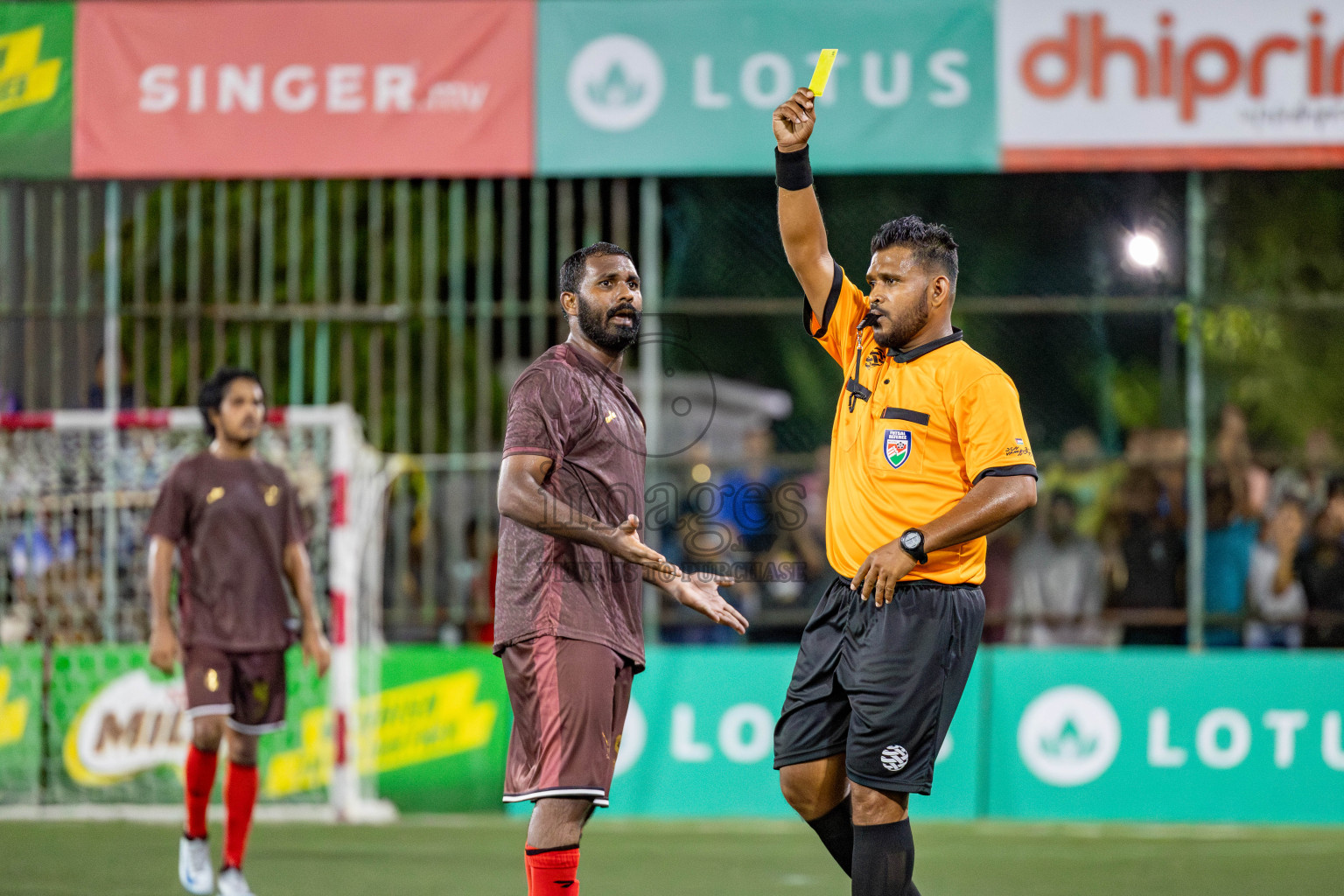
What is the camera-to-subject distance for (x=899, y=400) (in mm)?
5371

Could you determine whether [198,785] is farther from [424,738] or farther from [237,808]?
[424,738]

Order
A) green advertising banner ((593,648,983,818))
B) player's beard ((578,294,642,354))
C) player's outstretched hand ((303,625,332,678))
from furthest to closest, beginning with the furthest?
1. green advertising banner ((593,648,983,818))
2. player's outstretched hand ((303,625,332,678))
3. player's beard ((578,294,642,354))

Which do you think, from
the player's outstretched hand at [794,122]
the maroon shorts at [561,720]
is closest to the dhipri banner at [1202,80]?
the player's outstretched hand at [794,122]

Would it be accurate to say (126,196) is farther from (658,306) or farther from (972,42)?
(972,42)

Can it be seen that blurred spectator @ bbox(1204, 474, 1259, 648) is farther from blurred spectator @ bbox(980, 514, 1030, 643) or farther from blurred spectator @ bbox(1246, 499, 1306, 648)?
blurred spectator @ bbox(980, 514, 1030, 643)

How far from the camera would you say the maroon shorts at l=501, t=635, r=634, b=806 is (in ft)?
17.5

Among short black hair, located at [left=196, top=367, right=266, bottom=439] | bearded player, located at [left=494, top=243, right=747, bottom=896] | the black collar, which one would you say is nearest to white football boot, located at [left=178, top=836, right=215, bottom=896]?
short black hair, located at [left=196, top=367, right=266, bottom=439]

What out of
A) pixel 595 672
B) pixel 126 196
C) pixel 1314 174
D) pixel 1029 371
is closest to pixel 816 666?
pixel 595 672

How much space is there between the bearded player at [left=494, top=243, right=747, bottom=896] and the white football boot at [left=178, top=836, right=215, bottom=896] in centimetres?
265

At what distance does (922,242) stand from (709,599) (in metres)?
1.28

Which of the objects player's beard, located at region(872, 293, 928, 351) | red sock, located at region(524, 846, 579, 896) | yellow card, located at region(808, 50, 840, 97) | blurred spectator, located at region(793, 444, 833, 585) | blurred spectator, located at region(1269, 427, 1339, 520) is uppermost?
yellow card, located at region(808, 50, 840, 97)

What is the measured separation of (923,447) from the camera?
533cm

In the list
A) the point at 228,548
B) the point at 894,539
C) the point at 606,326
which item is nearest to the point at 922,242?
the point at 894,539

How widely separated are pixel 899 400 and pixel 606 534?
0.98 meters
